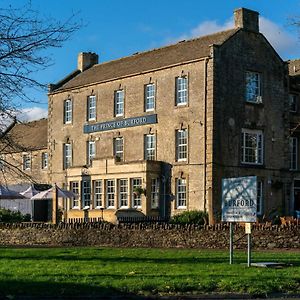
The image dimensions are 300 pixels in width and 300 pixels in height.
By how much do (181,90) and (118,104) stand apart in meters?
6.21

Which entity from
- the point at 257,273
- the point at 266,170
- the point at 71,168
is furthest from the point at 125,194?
the point at 257,273

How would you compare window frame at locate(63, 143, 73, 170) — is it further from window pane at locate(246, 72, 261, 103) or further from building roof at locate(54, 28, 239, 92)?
window pane at locate(246, 72, 261, 103)

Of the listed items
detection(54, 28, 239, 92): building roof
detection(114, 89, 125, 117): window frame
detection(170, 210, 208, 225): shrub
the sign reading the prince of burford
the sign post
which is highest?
detection(54, 28, 239, 92): building roof

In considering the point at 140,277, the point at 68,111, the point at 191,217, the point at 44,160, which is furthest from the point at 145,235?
the point at 44,160

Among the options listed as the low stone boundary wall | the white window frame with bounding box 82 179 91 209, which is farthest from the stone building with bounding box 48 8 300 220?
the low stone boundary wall

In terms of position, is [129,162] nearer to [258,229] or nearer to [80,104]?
[80,104]

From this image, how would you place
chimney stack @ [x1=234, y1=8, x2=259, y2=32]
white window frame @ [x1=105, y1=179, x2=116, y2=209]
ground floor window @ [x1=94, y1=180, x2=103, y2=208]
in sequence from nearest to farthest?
chimney stack @ [x1=234, y1=8, x2=259, y2=32] → white window frame @ [x1=105, y1=179, x2=116, y2=209] → ground floor window @ [x1=94, y1=180, x2=103, y2=208]

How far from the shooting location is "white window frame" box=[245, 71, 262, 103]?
134ft

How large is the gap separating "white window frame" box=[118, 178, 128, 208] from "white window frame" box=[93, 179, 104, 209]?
1.87 meters

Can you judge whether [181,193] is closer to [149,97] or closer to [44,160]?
[149,97]

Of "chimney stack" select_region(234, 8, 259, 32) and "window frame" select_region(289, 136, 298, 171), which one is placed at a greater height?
"chimney stack" select_region(234, 8, 259, 32)

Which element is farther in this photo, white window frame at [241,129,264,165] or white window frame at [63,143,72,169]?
white window frame at [63,143,72,169]

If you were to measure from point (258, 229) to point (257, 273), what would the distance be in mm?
10790

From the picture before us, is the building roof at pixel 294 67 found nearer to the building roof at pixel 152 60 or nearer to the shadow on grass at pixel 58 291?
the building roof at pixel 152 60
